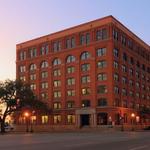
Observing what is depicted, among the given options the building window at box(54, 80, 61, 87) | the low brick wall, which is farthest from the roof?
the low brick wall

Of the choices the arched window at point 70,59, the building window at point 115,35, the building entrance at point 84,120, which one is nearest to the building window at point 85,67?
the arched window at point 70,59

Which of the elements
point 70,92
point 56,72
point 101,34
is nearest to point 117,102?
point 70,92

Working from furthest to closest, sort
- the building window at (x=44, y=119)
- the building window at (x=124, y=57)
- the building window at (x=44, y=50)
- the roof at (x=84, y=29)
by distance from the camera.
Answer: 1. the building window at (x=44, y=50)
2. the building window at (x=44, y=119)
3. the building window at (x=124, y=57)
4. the roof at (x=84, y=29)

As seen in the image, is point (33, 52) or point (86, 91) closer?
point (86, 91)

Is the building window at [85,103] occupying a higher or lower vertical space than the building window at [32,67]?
lower

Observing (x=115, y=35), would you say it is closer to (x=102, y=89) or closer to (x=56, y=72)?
(x=102, y=89)

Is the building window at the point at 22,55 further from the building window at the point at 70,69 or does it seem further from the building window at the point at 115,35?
the building window at the point at 115,35

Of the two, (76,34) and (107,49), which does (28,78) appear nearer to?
(76,34)

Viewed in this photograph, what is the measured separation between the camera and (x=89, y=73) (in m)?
106

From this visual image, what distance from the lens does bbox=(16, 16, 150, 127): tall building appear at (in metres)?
102

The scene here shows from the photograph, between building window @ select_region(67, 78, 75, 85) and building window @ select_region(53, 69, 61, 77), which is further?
building window @ select_region(53, 69, 61, 77)

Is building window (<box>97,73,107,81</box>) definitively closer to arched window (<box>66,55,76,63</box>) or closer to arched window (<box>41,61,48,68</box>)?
arched window (<box>66,55,76,63</box>)

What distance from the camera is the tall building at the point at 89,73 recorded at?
102062 millimetres

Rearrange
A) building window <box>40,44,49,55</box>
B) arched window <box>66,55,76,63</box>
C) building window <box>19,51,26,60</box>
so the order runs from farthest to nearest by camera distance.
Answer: building window <box>19,51,26,60</box> → building window <box>40,44,49,55</box> → arched window <box>66,55,76,63</box>
